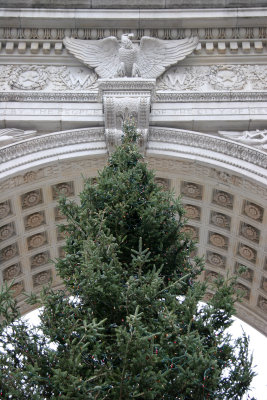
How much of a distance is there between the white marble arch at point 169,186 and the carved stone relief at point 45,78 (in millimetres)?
1615

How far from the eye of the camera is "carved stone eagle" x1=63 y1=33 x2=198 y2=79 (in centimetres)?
1441

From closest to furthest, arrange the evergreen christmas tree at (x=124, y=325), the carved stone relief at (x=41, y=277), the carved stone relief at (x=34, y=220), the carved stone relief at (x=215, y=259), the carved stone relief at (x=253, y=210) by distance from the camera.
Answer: the evergreen christmas tree at (x=124, y=325) < the carved stone relief at (x=253, y=210) < the carved stone relief at (x=34, y=220) < the carved stone relief at (x=215, y=259) < the carved stone relief at (x=41, y=277)

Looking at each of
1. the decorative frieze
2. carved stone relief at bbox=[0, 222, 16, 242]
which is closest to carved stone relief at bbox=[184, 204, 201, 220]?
carved stone relief at bbox=[0, 222, 16, 242]

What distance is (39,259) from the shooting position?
51.6ft

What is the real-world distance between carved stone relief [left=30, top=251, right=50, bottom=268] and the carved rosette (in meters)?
3.66

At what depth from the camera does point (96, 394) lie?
19.1 ft

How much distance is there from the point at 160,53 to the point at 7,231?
558 centimetres

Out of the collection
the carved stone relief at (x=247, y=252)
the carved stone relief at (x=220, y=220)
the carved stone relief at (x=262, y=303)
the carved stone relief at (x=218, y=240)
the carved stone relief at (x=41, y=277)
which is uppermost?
the carved stone relief at (x=220, y=220)

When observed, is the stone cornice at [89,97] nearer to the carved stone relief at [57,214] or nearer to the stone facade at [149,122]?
the stone facade at [149,122]

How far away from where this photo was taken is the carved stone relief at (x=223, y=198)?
46.1ft

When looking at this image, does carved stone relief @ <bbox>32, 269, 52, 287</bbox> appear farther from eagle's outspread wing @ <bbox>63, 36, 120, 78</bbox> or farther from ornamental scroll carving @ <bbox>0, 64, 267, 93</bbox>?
eagle's outspread wing @ <bbox>63, 36, 120, 78</bbox>

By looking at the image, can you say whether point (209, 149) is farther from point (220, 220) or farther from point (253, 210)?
point (220, 220)

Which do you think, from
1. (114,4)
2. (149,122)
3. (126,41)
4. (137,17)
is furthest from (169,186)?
(114,4)

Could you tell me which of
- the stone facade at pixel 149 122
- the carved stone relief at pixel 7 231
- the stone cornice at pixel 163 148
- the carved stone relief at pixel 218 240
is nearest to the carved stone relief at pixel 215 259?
the stone facade at pixel 149 122
